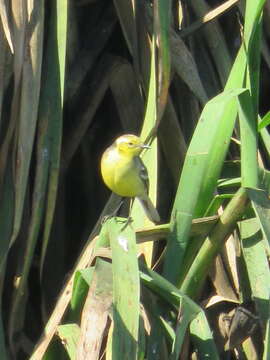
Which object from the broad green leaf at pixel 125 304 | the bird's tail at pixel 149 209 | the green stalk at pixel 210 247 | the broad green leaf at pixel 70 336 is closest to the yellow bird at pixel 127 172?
the bird's tail at pixel 149 209

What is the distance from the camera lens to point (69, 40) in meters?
2.99

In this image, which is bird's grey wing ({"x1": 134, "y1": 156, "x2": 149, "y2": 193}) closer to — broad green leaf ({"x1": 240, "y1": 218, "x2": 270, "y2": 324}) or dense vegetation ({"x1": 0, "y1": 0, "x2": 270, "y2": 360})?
dense vegetation ({"x1": 0, "y1": 0, "x2": 270, "y2": 360})

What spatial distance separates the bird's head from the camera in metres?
2.72

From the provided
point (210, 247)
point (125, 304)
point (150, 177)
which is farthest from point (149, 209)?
point (125, 304)

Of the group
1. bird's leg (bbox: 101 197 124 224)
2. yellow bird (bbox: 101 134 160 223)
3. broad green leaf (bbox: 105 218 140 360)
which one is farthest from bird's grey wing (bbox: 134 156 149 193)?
broad green leaf (bbox: 105 218 140 360)

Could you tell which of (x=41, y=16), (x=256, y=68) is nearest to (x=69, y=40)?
(x=41, y=16)

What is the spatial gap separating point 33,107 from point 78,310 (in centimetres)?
48

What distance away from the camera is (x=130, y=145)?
2.74 metres

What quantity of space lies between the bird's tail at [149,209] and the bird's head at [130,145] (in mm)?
113

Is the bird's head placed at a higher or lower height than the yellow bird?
higher

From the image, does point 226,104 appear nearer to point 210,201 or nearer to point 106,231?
point 210,201

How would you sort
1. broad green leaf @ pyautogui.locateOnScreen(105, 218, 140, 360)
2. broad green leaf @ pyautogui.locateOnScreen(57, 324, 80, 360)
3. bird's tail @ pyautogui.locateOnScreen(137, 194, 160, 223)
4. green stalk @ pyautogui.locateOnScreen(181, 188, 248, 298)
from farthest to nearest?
bird's tail @ pyautogui.locateOnScreen(137, 194, 160, 223)
green stalk @ pyautogui.locateOnScreen(181, 188, 248, 298)
broad green leaf @ pyautogui.locateOnScreen(57, 324, 80, 360)
broad green leaf @ pyautogui.locateOnScreen(105, 218, 140, 360)

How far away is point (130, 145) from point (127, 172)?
67mm

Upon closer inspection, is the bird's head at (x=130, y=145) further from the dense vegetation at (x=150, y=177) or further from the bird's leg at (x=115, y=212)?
the bird's leg at (x=115, y=212)
